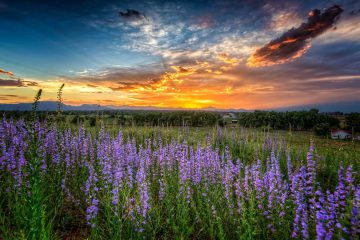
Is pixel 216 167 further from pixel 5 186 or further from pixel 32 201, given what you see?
pixel 5 186

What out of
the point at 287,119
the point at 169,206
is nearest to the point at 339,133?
the point at 287,119

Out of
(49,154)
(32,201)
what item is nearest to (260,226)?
(32,201)

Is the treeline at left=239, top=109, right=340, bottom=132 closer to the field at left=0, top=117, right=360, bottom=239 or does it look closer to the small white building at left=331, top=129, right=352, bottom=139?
the small white building at left=331, top=129, right=352, bottom=139

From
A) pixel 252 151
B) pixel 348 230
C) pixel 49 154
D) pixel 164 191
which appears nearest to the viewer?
pixel 348 230

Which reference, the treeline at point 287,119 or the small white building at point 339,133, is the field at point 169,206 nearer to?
the small white building at point 339,133

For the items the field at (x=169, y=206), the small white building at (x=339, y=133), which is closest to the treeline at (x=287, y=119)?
the small white building at (x=339, y=133)

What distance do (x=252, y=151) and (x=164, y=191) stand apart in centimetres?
775

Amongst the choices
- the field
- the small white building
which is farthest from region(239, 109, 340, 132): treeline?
the field

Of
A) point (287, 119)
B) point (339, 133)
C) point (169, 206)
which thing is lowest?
point (169, 206)

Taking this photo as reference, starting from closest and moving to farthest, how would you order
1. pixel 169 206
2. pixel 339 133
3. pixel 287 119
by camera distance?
pixel 169 206 < pixel 339 133 < pixel 287 119

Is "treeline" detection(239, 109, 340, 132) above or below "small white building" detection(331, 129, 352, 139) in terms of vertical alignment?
above

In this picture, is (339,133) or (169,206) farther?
(339,133)

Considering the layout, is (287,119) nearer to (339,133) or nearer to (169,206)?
(339,133)

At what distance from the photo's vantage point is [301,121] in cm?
2566
